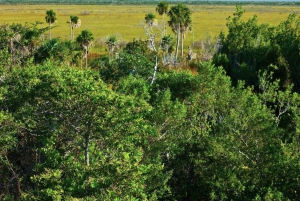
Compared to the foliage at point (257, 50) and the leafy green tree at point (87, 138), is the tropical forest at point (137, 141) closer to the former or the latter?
the leafy green tree at point (87, 138)

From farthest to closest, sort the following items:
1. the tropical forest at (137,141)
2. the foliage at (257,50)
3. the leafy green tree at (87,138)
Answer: the foliage at (257,50) → the tropical forest at (137,141) → the leafy green tree at (87,138)

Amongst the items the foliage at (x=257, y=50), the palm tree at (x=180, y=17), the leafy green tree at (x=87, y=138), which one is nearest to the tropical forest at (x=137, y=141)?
the leafy green tree at (x=87, y=138)

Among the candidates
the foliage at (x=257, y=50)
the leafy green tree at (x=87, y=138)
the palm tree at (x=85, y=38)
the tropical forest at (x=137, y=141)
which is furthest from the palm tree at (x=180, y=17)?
the leafy green tree at (x=87, y=138)

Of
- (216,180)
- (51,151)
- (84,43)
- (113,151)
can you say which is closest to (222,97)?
(216,180)

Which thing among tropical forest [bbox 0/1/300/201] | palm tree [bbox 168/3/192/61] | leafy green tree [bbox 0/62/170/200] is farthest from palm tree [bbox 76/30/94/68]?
leafy green tree [bbox 0/62/170/200]

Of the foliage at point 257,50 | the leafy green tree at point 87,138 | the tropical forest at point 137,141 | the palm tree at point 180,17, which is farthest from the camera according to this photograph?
the palm tree at point 180,17

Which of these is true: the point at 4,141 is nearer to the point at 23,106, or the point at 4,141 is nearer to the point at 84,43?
the point at 23,106

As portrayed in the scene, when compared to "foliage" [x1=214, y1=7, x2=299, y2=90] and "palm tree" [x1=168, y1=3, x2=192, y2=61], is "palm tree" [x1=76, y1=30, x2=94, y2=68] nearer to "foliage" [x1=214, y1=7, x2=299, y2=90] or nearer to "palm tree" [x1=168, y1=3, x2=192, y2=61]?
"palm tree" [x1=168, y1=3, x2=192, y2=61]

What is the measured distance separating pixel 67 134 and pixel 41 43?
80.1 ft

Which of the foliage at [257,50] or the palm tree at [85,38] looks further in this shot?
the palm tree at [85,38]

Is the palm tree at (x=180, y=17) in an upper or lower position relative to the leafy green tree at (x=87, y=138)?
upper

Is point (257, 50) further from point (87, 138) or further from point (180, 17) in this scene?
point (87, 138)

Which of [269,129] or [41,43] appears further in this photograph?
[41,43]

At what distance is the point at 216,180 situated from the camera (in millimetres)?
14094
